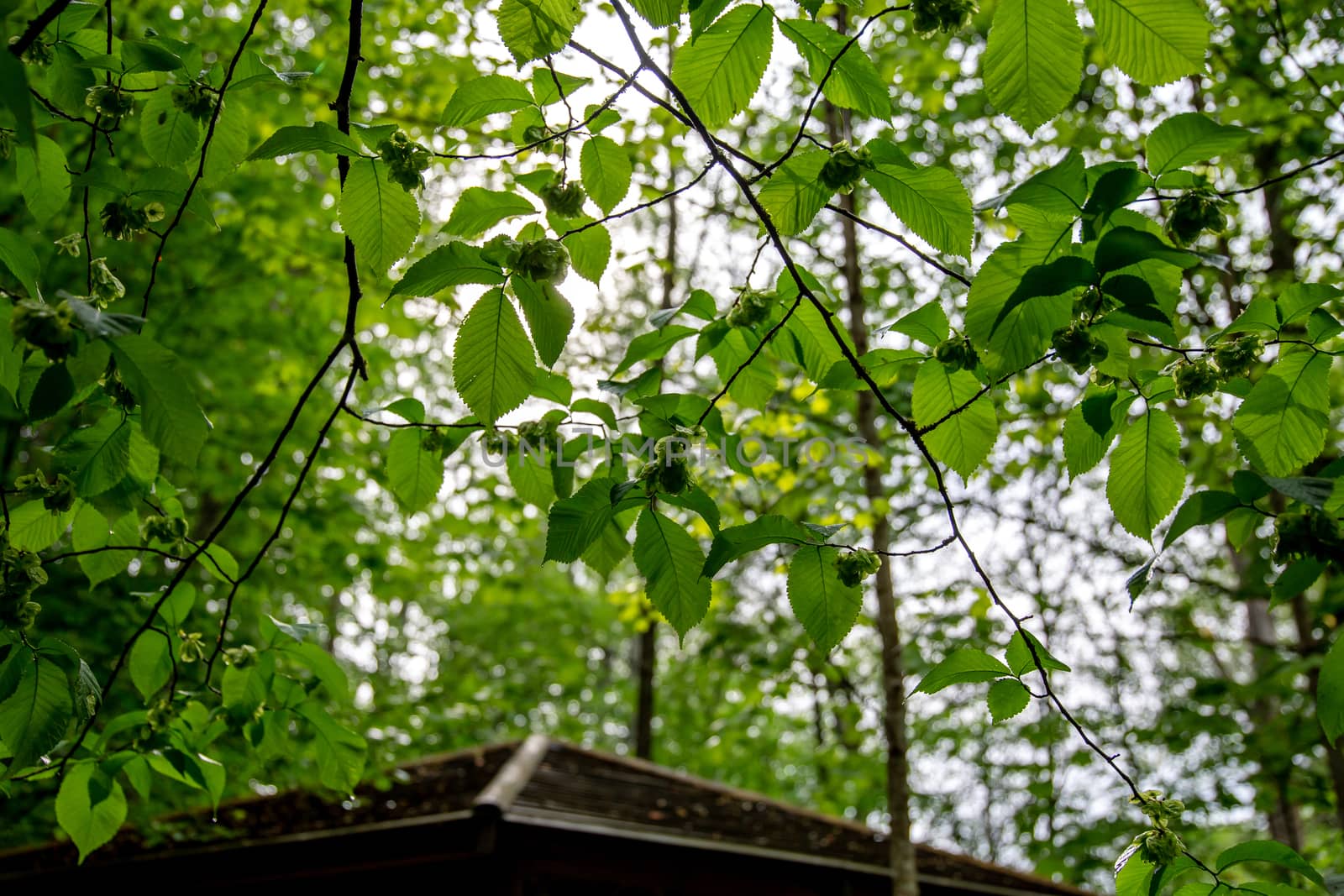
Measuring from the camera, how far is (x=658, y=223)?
852cm

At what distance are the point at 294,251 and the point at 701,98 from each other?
5.39 m

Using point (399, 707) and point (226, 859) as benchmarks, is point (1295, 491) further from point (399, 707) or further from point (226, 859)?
point (399, 707)

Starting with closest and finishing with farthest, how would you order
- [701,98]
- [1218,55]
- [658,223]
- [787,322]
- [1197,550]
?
[701,98] → [787,322] → [1218,55] → [658,223] → [1197,550]

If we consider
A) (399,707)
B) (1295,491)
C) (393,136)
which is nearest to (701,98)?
(393,136)

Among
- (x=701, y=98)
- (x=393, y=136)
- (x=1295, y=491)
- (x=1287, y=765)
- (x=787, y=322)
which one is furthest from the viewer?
(x=1287, y=765)

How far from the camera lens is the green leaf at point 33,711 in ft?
4.09

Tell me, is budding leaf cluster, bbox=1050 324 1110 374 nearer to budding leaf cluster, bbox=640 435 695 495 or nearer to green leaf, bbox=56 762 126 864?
budding leaf cluster, bbox=640 435 695 495

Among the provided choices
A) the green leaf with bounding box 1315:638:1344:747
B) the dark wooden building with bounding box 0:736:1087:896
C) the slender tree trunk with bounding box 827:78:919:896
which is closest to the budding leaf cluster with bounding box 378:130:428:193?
the green leaf with bounding box 1315:638:1344:747

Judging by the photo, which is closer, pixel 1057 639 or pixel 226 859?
pixel 226 859

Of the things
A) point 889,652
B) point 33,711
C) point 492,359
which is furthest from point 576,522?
point 889,652

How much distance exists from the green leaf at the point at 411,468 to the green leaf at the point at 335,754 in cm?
48

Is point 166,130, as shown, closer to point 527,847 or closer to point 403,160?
point 403,160

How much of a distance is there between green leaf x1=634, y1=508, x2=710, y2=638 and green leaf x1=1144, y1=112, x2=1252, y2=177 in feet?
2.34

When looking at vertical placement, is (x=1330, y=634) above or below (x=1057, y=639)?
below
